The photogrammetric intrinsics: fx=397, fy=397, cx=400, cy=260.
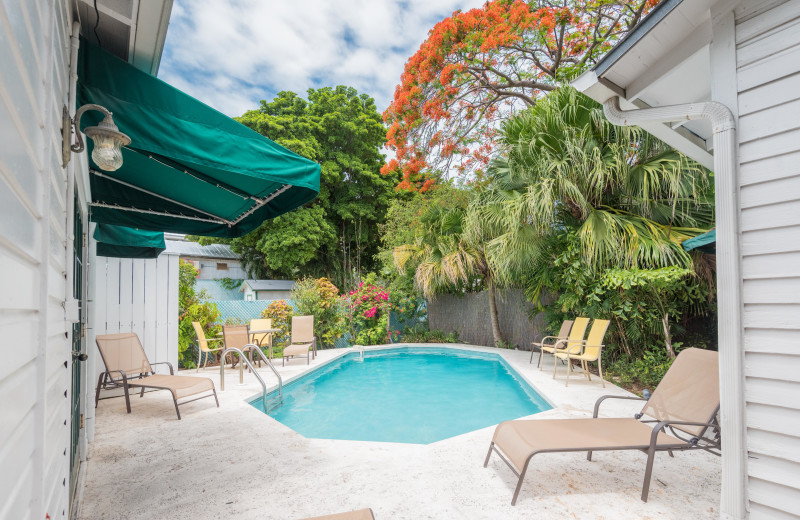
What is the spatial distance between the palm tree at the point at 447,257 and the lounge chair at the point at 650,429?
238 inches

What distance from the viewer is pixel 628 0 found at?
7.46m

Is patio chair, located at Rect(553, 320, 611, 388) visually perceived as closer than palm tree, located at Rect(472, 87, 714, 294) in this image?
No

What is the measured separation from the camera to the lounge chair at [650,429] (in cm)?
264

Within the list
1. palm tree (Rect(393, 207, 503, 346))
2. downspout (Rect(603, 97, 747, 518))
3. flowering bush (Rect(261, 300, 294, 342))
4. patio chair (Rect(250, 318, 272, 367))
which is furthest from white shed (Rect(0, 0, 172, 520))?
flowering bush (Rect(261, 300, 294, 342))

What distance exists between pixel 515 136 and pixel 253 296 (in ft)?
57.3

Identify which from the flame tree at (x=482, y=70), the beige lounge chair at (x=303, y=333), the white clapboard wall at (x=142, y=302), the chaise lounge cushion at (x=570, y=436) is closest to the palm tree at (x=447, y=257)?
the flame tree at (x=482, y=70)

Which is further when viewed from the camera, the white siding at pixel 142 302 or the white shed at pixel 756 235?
the white siding at pixel 142 302

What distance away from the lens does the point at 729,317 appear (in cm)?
214

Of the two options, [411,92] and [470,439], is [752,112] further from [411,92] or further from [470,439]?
[411,92]

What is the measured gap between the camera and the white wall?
226 inches

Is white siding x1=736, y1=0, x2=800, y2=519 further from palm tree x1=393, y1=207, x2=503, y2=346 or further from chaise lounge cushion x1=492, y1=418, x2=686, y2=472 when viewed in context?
palm tree x1=393, y1=207, x2=503, y2=346

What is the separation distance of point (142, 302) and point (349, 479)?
4.85 meters

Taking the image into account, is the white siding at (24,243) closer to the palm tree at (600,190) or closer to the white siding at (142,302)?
the white siding at (142,302)

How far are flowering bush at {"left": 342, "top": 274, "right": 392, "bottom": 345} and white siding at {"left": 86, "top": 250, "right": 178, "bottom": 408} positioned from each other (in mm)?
5293
